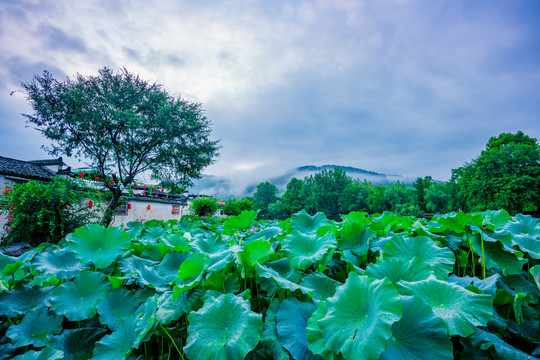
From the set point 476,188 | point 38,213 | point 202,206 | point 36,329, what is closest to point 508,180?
point 476,188

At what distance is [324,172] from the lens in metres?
50.3

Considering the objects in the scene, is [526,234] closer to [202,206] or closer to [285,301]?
[285,301]

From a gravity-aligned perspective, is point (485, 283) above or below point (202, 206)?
above

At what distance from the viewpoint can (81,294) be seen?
0.95 metres

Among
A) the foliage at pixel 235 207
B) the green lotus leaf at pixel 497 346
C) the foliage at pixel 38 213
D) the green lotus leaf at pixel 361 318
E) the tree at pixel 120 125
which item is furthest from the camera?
the foliage at pixel 235 207

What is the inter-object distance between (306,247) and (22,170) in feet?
64.8

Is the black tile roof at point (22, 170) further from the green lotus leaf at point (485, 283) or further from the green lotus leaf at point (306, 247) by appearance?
the green lotus leaf at point (485, 283)

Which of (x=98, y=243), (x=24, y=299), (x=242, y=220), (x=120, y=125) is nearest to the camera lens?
(x=24, y=299)

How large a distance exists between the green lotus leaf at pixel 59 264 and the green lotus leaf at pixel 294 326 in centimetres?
94

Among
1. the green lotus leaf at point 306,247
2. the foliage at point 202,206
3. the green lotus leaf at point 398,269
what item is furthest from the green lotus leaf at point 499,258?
the foliage at point 202,206

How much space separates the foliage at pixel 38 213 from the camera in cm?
710

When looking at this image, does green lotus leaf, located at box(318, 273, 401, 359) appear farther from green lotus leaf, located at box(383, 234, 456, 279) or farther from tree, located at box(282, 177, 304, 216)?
tree, located at box(282, 177, 304, 216)

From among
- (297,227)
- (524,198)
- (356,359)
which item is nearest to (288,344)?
(356,359)

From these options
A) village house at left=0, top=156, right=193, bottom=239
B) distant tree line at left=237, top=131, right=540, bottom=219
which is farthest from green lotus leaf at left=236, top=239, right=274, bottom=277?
distant tree line at left=237, top=131, right=540, bottom=219
